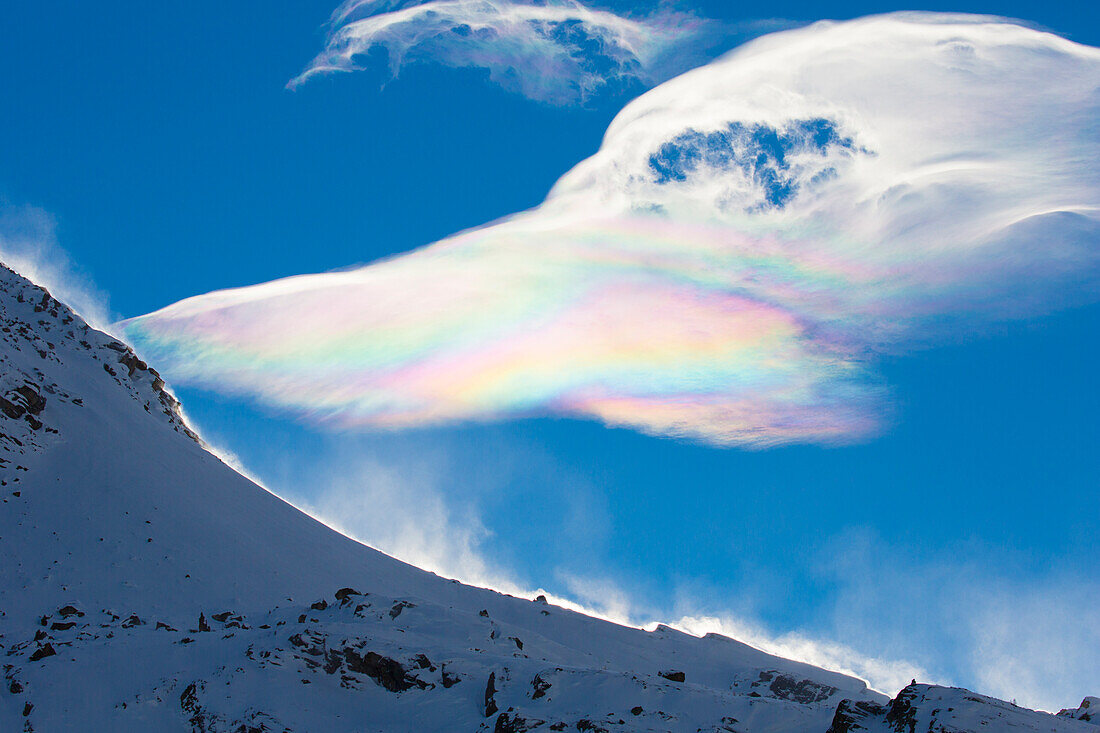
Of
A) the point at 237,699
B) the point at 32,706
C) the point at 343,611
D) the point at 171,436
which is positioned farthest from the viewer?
the point at 171,436

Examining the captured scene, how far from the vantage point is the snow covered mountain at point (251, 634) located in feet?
86.9

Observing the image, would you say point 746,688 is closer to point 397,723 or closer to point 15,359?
point 397,723

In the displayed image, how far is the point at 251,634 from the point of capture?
106ft

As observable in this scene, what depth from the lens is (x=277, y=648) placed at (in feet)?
100

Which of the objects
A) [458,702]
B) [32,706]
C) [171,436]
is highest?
[171,436]

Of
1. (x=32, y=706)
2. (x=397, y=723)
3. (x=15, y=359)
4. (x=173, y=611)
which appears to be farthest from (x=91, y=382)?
(x=397, y=723)

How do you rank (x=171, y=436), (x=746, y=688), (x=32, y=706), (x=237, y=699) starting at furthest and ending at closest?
(x=171, y=436), (x=746, y=688), (x=237, y=699), (x=32, y=706)

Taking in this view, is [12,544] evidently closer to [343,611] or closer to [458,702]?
[343,611]

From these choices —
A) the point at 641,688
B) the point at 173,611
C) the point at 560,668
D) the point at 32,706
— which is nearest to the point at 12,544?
the point at 173,611

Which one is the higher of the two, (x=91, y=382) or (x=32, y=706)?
(x=91, y=382)

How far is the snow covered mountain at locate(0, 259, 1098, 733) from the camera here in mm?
26484

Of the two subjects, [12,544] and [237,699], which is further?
[12,544]

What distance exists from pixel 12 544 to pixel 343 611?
1728 cm

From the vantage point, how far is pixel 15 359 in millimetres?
54281
